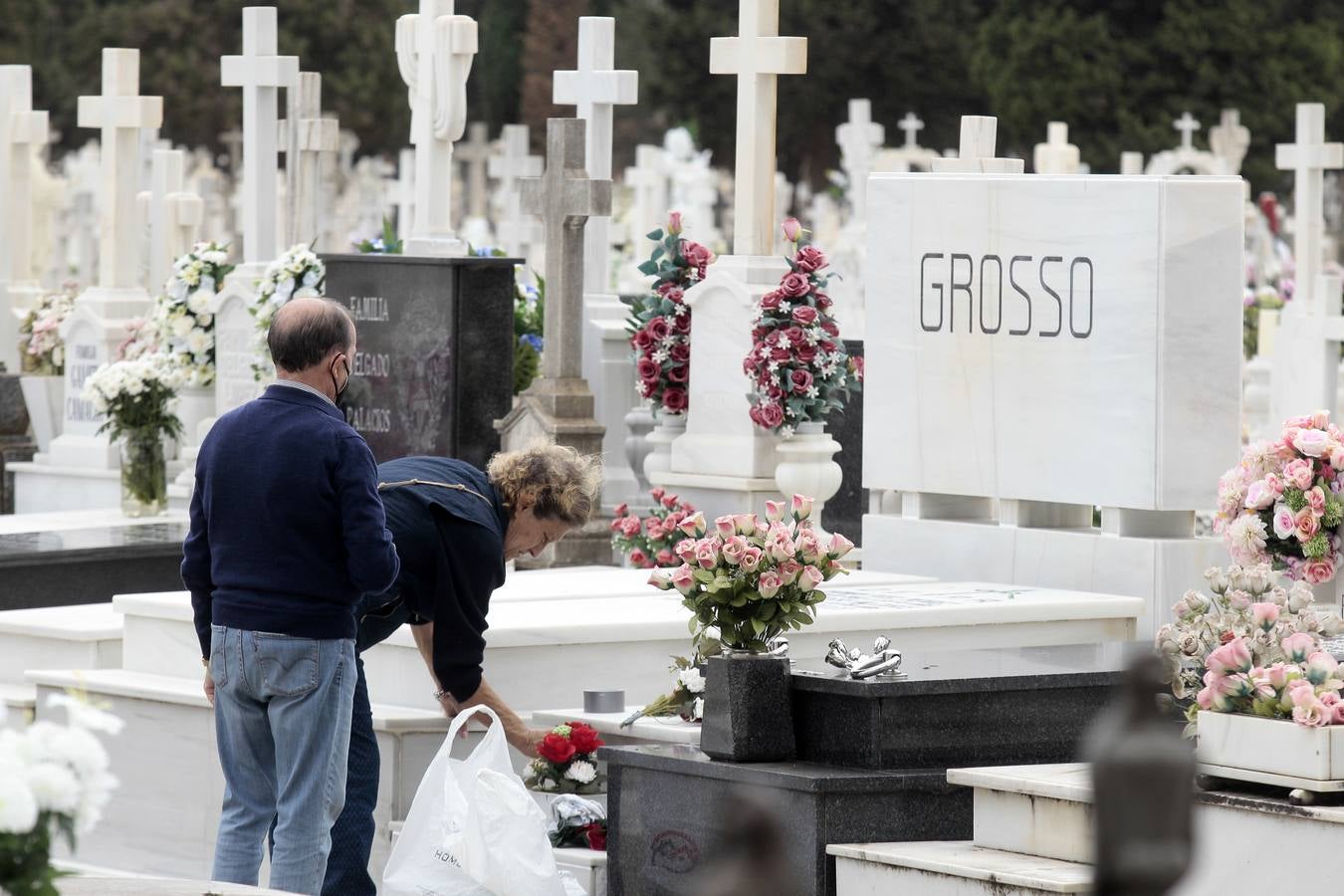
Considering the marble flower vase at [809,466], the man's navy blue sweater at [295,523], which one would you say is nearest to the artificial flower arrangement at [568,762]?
the man's navy blue sweater at [295,523]

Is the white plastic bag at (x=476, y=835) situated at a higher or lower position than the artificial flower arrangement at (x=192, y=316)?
lower

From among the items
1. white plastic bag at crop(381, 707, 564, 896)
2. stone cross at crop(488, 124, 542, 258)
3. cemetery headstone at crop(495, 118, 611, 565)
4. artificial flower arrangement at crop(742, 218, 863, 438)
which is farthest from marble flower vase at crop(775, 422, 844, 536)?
stone cross at crop(488, 124, 542, 258)

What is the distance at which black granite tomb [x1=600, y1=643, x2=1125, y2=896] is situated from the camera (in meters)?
5.77

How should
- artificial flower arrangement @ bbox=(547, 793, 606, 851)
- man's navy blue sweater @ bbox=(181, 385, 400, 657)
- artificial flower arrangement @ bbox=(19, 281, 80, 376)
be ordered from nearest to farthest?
man's navy blue sweater @ bbox=(181, 385, 400, 657) → artificial flower arrangement @ bbox=(547, 793, 606, 851) → artificial flower arrangement @ bbox=(19, 281, 80, 376)

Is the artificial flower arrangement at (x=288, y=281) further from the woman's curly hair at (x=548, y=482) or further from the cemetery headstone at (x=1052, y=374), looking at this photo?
the woman's curly hair at (x=548, y=482)

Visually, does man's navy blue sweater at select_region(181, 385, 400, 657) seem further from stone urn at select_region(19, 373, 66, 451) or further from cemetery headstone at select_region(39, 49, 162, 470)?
stone urn at select_region(19, 373, 66, 451)

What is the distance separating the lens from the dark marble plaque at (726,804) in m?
5.75

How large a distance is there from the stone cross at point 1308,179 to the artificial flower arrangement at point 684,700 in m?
11.7

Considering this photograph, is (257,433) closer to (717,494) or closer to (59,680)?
(59,680)

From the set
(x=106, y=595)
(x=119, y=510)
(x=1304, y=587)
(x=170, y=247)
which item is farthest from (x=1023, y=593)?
(x=170, y=247)

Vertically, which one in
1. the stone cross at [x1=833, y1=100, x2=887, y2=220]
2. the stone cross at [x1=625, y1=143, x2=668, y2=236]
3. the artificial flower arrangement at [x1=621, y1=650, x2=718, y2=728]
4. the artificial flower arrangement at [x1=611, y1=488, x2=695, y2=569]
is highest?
the stone cross at [x1=833, y1=100, x2=887, y2=220]

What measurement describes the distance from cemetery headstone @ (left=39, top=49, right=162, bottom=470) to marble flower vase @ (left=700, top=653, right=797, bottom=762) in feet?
27.5

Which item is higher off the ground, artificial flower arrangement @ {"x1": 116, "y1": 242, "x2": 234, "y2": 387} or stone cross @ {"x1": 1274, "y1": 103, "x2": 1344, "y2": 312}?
stone cross @ {"x1": 1274, "y1": 103, "x2": 1344, "y2": 312}

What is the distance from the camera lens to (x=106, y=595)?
34.3 feet
